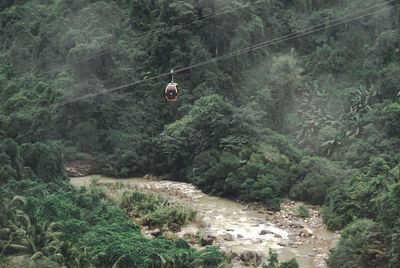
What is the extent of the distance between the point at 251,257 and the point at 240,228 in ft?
11.7

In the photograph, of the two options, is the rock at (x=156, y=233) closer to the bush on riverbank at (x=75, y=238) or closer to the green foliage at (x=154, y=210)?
the bush on riverbank at (x=75, y=238)

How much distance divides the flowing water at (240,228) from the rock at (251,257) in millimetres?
841

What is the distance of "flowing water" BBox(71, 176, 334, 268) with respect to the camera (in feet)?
56.4

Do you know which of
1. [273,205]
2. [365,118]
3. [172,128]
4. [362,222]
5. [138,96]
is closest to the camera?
[362,222]

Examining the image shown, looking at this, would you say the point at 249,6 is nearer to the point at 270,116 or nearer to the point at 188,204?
the point at 270,116

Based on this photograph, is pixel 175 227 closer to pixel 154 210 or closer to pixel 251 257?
pixel 154 210

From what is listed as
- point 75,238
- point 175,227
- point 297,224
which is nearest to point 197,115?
point 175,227

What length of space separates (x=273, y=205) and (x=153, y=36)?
16465 mm

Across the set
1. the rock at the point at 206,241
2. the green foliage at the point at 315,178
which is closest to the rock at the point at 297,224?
the green foliage at the point at 315,178

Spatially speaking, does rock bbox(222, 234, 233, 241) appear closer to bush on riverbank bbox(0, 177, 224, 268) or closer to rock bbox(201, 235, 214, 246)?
rock bbox(201, 235, 214, 246)

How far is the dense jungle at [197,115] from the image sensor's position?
16109 millimetres

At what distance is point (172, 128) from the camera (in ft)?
91.7

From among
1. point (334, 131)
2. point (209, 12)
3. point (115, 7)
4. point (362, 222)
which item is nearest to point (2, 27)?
point (115, 7)

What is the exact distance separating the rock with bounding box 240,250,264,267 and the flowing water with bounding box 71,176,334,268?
84cm
